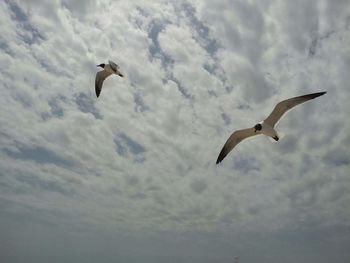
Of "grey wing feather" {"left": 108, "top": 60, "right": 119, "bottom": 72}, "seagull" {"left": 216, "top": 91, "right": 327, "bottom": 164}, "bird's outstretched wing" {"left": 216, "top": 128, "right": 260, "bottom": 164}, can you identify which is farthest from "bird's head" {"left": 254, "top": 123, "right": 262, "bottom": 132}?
"grey wing feather" {"left": 108, "top": 60, "right": 119, "bottom": 72}

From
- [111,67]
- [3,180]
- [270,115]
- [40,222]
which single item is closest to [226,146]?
[270,115]

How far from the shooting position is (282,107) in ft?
67.4

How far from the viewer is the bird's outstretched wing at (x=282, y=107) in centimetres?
1967

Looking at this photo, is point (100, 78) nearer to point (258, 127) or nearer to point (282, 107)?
point (258, 127)

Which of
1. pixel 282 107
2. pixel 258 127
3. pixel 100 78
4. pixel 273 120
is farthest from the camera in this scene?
pixel 100 78

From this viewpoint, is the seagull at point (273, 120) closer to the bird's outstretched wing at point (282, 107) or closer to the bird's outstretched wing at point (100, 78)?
the bird's outstretched wing at point (282, 107)

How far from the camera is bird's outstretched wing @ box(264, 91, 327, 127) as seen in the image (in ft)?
64.5

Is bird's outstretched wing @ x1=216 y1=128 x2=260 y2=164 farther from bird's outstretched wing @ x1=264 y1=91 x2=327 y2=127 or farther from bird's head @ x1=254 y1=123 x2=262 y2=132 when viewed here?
bird's outstretched wing @ x1=264 y1=91 x2=327 y2=127

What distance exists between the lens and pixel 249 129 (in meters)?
22.2

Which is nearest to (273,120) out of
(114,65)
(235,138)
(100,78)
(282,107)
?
(282,107)

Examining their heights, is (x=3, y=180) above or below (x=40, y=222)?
below

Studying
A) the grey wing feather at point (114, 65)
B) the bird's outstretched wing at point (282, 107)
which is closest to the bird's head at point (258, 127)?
the bird's outstretched wing at point (282, 107)

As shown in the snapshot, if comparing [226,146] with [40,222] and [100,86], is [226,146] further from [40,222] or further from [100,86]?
[40,222]

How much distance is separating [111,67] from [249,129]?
10.5 metres
